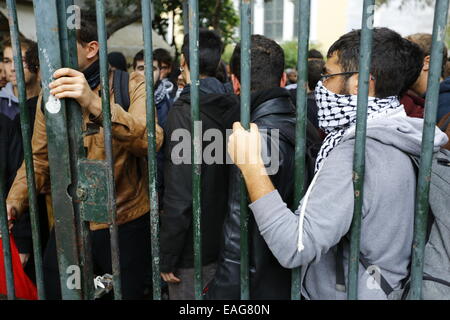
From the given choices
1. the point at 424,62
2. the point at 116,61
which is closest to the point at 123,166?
the point at 424,62

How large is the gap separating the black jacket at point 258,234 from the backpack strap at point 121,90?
755 mm

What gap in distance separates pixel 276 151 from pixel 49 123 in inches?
31.9

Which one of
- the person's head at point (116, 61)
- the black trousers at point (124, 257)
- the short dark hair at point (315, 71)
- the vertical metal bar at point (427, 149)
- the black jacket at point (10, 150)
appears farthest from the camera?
the person's head at point (116, 61)

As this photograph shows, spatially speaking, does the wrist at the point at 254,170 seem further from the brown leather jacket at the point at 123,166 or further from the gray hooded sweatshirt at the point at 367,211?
the brown leather jacket at the point at 123,166

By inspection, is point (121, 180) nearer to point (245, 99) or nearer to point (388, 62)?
point (245, 99)

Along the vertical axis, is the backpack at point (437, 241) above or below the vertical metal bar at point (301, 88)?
below

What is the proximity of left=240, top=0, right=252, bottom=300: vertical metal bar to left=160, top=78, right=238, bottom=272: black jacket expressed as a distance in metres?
0.85

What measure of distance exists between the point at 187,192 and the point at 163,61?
11.5ft

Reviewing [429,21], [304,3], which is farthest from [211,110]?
[429,21]

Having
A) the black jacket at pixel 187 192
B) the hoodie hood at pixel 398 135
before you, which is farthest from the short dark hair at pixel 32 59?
the hoodie hood at pixel 398 135

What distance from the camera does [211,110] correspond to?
7.55 feet

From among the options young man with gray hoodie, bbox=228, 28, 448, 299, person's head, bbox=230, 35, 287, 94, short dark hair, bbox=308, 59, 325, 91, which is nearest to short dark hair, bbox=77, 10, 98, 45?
person's head, bbox=230, 35, 287, 94

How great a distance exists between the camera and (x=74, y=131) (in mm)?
1484

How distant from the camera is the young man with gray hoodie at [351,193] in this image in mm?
1291
